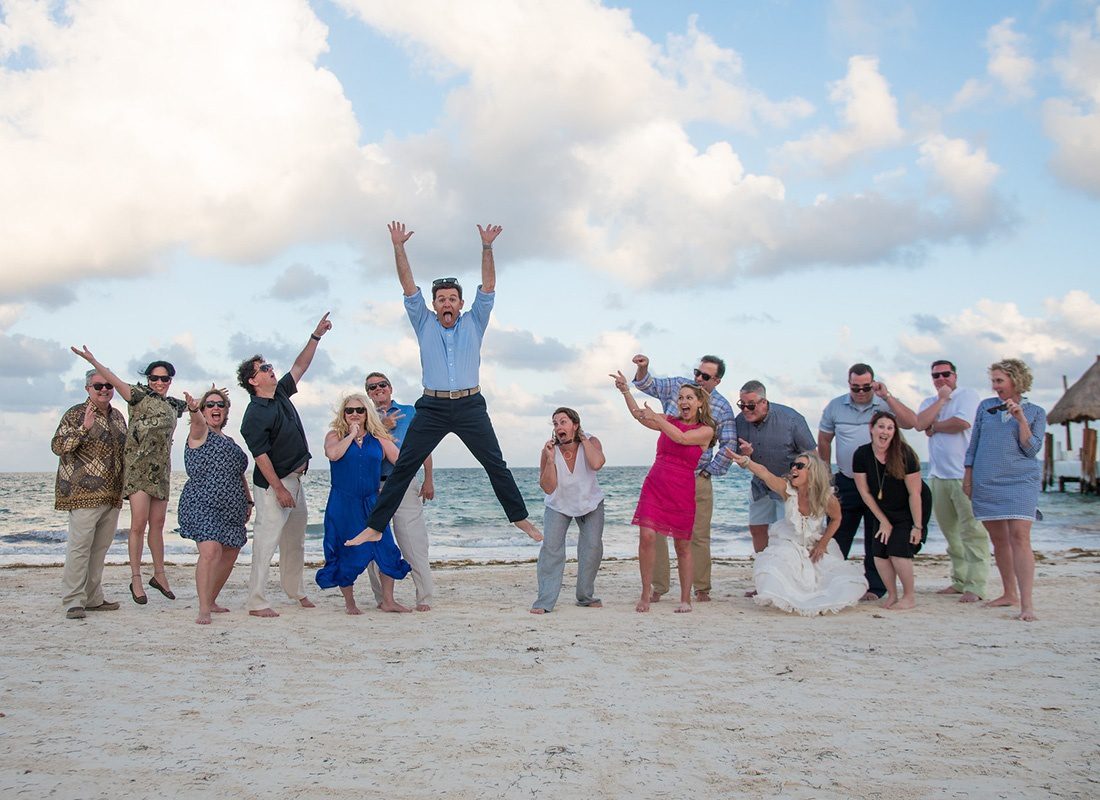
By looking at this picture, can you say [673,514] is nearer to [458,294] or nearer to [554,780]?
[458,294]

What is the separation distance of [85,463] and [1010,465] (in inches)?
291

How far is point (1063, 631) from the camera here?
620 centimetres

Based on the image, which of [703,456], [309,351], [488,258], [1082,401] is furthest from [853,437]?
[1082,401]

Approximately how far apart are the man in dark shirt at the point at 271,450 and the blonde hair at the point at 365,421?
0.95 ft

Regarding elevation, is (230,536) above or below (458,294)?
below

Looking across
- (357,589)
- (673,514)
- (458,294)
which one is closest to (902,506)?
(673,514)

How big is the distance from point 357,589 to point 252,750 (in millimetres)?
5087

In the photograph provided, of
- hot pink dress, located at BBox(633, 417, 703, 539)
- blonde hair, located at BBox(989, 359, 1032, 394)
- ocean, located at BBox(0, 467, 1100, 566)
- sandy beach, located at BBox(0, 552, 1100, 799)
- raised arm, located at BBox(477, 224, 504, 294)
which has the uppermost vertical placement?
→ raised arm, located at BBox(477, 224, 504, 294)

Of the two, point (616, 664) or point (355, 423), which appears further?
point (355, 423)

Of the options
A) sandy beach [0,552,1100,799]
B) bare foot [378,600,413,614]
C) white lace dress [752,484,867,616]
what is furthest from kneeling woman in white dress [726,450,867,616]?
bare foot [378,600,413,614]

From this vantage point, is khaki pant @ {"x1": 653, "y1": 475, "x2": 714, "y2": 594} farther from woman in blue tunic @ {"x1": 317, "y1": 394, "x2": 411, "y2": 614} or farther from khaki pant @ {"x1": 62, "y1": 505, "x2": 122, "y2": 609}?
khaki pant @ {"x1": 62, "y1": 505, "x2": 122, "y2": 609}

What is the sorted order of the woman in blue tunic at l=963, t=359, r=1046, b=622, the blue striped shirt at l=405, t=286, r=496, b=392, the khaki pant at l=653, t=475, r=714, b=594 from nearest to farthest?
the blue striped shirt at l=405, t=286, r=496, b=392 < the woman in blue tunic at l=963, t=359, r=1046, b=622 < the khaki pant at l=653, t=475, r=714, b=594

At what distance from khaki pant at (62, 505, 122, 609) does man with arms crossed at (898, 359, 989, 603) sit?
703 centimetres

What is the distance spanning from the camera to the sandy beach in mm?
3393
